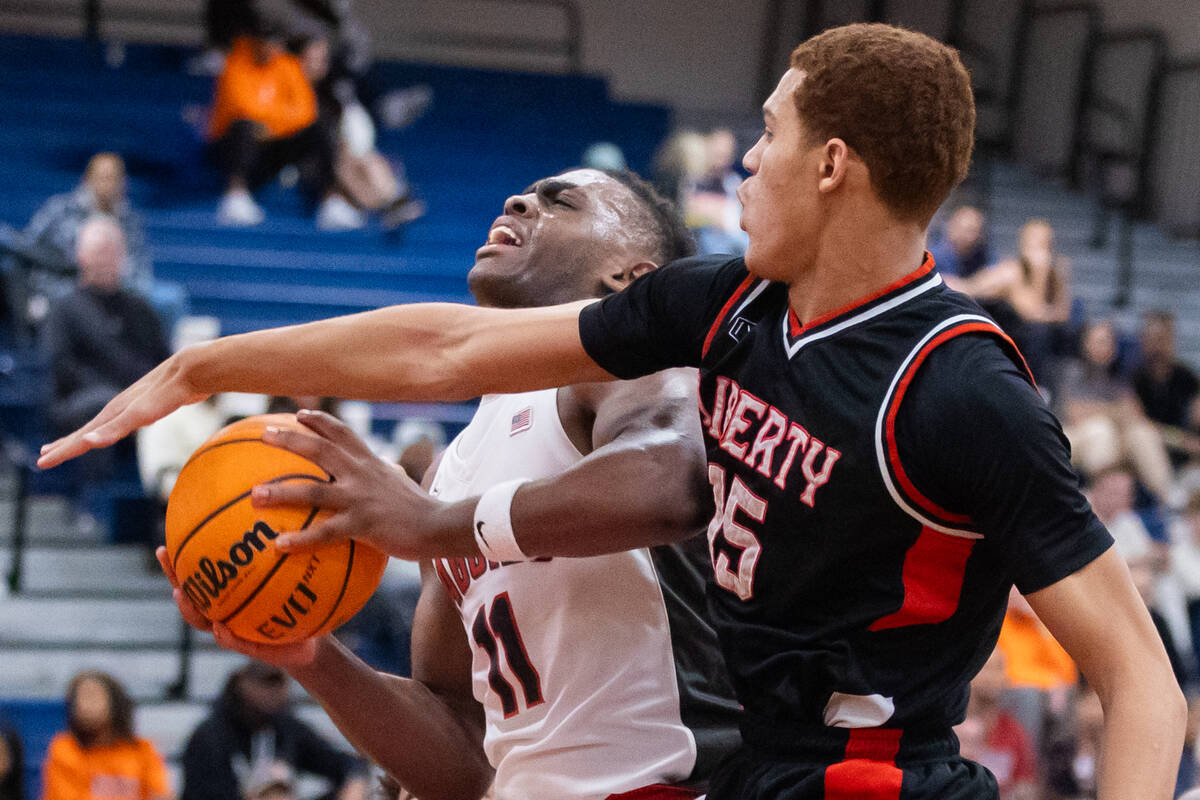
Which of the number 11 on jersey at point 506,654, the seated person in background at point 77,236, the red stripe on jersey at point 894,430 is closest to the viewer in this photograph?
the red stripe on jersey at point 894,430

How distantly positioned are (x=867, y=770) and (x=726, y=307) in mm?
726

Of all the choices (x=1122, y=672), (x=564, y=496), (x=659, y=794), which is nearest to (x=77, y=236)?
(x=659, y=794)

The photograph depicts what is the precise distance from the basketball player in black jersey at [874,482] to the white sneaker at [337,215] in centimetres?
886

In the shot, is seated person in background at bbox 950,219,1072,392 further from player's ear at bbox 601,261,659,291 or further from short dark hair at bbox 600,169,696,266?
player's ear at bbox 601,261,659,291

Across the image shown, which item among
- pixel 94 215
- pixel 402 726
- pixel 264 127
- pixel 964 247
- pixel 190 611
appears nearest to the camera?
pixel 190 611

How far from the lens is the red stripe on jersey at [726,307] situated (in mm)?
2219

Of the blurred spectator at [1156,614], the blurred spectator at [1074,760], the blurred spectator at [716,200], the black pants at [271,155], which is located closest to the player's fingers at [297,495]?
the blurred spectator at [1074,760]

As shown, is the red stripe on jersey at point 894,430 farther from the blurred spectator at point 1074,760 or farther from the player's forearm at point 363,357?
the blurred spectator at point 1074,760

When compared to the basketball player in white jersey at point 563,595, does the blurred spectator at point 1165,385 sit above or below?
below

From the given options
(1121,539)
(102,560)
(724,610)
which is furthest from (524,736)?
(1121,539)

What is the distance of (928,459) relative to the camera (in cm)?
187

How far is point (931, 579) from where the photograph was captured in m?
1.96

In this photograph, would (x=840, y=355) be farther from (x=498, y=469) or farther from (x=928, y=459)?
(x=498, y=469)

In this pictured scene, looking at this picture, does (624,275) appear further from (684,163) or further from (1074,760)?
(684,163)
